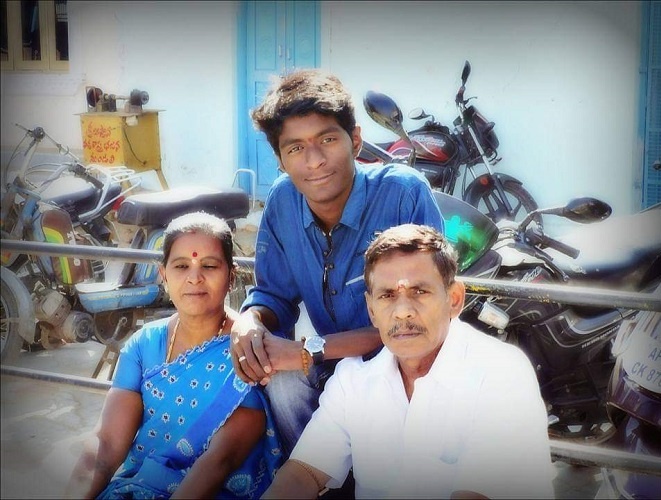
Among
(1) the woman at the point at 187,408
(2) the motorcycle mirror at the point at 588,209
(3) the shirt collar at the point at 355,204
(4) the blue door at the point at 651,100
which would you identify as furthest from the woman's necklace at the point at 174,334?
(4) the blue door at the point at 651,100

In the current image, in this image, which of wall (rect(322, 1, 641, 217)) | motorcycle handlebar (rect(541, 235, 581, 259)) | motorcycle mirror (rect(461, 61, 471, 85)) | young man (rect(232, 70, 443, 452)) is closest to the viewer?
young man (rect(232, 70, 443, 452))

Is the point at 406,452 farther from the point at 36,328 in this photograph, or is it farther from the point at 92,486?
the point at 36,328

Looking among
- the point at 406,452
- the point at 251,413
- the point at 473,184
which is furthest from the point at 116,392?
the point at 473,184

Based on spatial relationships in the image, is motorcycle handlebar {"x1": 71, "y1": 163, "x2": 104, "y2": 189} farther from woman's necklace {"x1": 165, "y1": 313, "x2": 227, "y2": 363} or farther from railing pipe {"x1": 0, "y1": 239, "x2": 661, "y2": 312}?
woman's necklace {"x1": 165, "y1": 313, "x2": 227, "y2": 363}

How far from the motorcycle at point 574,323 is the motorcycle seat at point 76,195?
282cm

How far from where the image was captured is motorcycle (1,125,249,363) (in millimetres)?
4266

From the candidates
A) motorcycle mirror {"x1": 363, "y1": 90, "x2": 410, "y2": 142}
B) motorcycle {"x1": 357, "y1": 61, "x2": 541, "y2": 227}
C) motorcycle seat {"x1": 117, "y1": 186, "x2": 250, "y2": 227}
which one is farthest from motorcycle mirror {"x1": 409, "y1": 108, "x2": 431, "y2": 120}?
motorcycle seat {"x1": 117, "y1": 186, "x2": 250, "y2": 227}

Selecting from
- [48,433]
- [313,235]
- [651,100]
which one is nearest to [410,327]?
[313,235]

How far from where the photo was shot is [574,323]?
3111mm

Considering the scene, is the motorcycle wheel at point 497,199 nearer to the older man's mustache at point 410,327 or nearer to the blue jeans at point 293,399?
the blue jeans at point 293,399

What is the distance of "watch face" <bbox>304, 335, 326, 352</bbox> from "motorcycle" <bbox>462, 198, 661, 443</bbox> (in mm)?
1189

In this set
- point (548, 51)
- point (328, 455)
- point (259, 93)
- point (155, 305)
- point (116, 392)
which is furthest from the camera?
point (259, 93)

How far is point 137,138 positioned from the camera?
284 inches

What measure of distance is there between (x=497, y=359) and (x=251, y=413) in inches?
30.4
